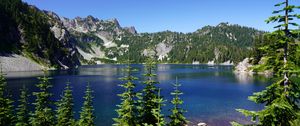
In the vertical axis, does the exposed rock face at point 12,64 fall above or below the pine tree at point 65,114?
above

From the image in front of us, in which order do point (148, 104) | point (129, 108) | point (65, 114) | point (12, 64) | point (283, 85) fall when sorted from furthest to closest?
point (12, 64) < point (65, 114) < point (148, 104) < point (129, 108) < point (283, 85)

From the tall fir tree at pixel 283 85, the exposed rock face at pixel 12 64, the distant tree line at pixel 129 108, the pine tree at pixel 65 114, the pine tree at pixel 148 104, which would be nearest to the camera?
the tall fir tree at pixel 283 85

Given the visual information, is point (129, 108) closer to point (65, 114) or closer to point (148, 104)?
point (148, 104)

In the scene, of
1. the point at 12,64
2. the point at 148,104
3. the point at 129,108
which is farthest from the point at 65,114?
the point at 12,64

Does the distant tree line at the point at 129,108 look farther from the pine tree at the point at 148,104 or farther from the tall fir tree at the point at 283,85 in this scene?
the tall fir tree at the point at 283,85

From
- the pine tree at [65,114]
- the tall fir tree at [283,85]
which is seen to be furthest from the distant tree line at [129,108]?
the tall fir tree at [283,85]

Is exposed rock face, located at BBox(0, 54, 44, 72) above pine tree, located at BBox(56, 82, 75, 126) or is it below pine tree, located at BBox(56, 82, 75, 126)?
above

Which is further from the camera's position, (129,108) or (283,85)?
(129,108)

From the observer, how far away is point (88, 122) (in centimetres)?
3519

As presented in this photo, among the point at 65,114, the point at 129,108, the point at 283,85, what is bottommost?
the point at 65,114

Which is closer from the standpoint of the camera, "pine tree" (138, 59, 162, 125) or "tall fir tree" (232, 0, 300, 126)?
"tall fir tree" (232, 0, 300, 126)

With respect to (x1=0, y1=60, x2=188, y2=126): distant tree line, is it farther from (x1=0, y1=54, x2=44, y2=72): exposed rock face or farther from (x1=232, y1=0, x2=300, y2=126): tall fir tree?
(x1=0, y1=54, x2=44, y2=72): exposed rock face

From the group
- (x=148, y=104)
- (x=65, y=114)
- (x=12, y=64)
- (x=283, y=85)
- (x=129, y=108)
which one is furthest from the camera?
(x=12, y=64)

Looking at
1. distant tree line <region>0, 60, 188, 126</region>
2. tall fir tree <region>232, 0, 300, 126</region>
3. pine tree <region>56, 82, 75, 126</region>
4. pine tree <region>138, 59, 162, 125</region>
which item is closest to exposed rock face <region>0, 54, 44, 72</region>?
pine tree <region>56, 82, 75, 126</region>
